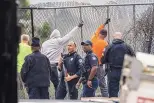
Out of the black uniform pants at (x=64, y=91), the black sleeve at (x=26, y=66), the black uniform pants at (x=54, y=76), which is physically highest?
the black sleeve at (x=26, y=66)

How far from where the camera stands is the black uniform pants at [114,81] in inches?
340

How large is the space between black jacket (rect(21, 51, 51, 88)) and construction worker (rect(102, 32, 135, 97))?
1.13 metres

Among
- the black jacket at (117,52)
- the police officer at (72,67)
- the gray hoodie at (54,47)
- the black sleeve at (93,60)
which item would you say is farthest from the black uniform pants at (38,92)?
the gray hoodie at (54,47)

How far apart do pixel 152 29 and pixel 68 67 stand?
321 cm

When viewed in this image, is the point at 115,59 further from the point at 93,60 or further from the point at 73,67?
the point at 73,67

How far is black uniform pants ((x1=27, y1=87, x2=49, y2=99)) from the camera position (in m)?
8.49

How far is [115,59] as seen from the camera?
8547 millimetres

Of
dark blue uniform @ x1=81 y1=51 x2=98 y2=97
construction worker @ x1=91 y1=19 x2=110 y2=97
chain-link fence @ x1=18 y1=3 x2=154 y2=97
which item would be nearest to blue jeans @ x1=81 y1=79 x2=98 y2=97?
dark blue uniform @ x1=81 y1=51 x2=98 y2=97

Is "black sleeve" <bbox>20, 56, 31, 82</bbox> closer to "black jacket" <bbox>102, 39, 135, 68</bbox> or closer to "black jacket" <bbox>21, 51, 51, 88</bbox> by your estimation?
"black jacket" <bbox>21, 51, 51, 88</bbox>

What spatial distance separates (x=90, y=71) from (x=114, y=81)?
0.47 meters

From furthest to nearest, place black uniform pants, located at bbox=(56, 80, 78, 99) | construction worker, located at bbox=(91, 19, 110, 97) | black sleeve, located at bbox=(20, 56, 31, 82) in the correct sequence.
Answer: construction worker, located at bbox=(91, 19, 110, 97) < black uniform pants, located at bbox=(56, 80, 78, 99) < black sleeve, located at bbox=(20, 56, 31, 82)

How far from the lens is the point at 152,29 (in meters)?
11.4

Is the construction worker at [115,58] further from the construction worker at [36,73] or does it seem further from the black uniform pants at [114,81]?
the construction worker at [36,73]

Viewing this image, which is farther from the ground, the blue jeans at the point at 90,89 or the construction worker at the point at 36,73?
the construction worker at the point at 36,73
